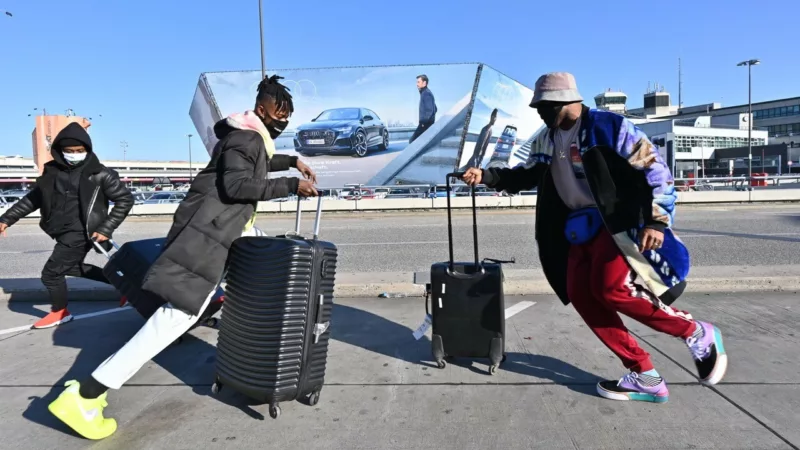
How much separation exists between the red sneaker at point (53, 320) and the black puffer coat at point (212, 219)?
2.76 m

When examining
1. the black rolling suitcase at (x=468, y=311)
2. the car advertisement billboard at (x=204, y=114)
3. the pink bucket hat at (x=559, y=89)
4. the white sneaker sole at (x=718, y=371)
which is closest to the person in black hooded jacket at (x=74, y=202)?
the black rolling suitcase at (x=468, y=311)

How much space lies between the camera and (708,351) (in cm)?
301

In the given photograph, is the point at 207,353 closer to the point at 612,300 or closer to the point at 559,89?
the point at 612,300

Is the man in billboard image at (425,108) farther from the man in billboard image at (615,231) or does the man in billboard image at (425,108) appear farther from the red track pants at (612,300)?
the red track pants at (612,300)

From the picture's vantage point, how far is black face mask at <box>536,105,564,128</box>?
118 inches

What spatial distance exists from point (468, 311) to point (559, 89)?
141cm

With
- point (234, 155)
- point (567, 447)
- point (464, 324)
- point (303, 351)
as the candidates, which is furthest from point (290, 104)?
point (567, 447)

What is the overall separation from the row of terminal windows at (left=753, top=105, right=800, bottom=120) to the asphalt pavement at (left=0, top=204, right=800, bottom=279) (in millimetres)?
101012

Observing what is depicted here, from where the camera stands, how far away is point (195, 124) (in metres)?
35.2

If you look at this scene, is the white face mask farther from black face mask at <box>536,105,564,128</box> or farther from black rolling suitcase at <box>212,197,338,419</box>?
black face mask at <box>536,105,564,128</box>

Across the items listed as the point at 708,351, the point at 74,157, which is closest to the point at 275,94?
the point at 74,157

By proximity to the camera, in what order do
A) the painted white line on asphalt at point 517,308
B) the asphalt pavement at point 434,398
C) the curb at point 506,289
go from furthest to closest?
the curb at point 506,289 < the painted white line on asphalt at point 517,308 < the asphalt pavement at point 434,398

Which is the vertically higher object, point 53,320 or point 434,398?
point 53,320

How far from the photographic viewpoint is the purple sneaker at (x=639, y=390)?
2.97 m
